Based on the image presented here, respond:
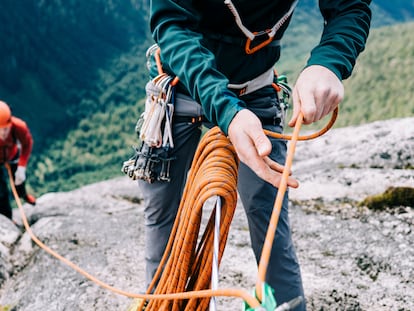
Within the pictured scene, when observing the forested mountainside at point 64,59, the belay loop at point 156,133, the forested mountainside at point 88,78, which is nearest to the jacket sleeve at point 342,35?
the belay loop at point 156,133

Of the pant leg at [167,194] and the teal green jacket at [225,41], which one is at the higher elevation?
the teal green jacket at [225,41]

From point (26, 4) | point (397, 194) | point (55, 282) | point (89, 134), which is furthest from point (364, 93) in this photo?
point (26, 4)

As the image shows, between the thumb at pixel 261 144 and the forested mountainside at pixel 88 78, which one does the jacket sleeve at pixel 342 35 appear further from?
the forested mountainside at pixel 88 78

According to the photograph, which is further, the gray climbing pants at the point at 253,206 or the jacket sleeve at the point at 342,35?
the gray climbing pants at the point at 253,206

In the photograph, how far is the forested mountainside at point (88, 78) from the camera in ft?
67.6

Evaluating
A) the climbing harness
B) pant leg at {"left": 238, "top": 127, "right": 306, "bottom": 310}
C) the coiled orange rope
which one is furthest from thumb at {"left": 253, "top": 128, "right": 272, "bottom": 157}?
pant leg at {"left": 238, "top": 127, "right": 306, "bottom": 310}

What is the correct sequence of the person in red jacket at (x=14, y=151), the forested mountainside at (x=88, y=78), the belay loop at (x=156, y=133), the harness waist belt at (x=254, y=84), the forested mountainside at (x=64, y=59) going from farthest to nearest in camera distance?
the forested mountainside at (x=64, y=59) < the forested mountainside at (x=88, y=78) < the person in red jacket at (x=14, y=151) < the belay loop at (x=156, y=133) < the harness waist belt at (x=254, y=84)

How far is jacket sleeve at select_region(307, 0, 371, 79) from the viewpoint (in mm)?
1544

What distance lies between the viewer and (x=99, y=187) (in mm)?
5855

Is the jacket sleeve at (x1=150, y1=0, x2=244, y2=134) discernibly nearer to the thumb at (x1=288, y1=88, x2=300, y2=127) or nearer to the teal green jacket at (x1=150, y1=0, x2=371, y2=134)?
the teal green jacket at (x1=150, y1=0, x2=371, y2=134)

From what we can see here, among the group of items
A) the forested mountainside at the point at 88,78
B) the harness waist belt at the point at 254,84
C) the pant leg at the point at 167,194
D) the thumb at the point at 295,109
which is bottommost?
the pant leg at the point at 167,194

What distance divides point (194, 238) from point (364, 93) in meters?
19.3

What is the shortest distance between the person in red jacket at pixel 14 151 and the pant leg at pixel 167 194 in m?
3.23

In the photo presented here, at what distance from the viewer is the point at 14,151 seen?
5574 mm
